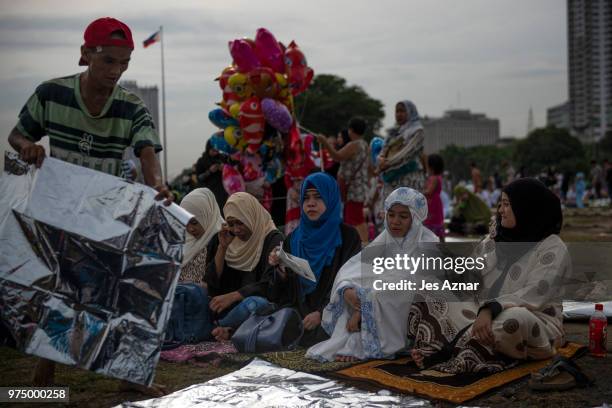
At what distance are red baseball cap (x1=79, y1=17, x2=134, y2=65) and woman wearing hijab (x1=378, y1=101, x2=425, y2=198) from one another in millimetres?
4582

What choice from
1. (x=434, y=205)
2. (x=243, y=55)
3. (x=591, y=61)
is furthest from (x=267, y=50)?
(x=591, y=61)

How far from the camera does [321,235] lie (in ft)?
14.7

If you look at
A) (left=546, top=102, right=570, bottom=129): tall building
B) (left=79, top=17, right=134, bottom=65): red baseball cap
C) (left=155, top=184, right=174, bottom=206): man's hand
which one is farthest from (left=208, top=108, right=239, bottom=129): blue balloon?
(left=546, top=102, right=570, bottom=129): tall building

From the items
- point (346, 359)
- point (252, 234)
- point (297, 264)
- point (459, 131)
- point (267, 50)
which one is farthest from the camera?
point (459, 131)

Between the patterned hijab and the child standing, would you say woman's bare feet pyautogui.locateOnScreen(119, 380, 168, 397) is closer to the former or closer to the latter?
the patterned hijab

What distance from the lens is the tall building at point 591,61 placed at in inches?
3757

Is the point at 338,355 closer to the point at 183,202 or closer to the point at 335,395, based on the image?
the point at 335,395

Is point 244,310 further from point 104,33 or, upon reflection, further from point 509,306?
point 104,33

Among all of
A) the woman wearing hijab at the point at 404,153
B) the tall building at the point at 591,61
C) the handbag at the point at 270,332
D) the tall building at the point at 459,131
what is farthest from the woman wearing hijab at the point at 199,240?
the tall building at the point at 459,131

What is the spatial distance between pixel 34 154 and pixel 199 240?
1.92 meters

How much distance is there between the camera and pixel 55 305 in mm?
3053

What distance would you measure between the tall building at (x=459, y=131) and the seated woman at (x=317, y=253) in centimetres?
12924

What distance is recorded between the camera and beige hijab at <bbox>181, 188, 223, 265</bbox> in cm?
493

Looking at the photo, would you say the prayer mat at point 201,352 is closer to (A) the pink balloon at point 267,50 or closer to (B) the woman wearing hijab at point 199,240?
(B) the woman wearing hijab at point 199,240
